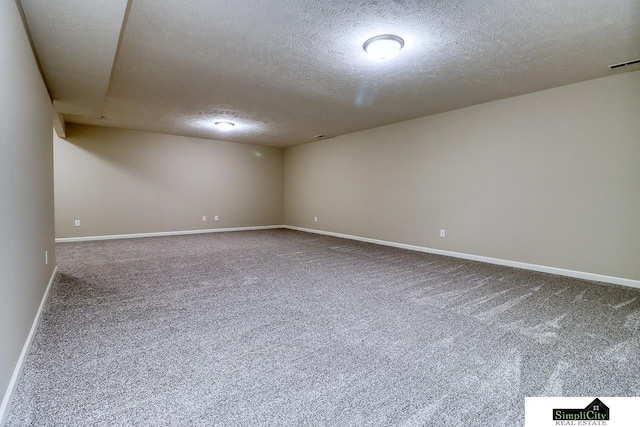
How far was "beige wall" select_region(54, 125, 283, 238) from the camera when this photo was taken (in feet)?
20.1

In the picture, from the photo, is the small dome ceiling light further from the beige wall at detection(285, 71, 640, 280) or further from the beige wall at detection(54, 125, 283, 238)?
the beige wall at detection(285, 71, 640, 280)

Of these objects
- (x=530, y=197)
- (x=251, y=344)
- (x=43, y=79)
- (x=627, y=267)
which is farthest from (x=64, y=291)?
(x=627, y=267)

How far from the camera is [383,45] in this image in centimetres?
268

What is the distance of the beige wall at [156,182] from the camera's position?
20.1 feet

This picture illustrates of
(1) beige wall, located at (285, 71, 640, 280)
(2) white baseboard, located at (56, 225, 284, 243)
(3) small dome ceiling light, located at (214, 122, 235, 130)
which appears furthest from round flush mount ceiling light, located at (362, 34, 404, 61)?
(2) white baseboard, located at (56, 225, 284, 243)

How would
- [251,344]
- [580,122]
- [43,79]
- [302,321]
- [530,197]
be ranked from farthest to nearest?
[530,197], [580,122], [43,79], [302,321], [251,344]

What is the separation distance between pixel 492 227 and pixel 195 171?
6417 millimetres

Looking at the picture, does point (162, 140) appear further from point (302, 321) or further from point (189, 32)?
point (302, 321)

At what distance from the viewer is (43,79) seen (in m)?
3.10

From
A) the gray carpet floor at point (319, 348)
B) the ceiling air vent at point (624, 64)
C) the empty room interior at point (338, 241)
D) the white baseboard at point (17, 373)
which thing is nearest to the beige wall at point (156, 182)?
the empty room interior at point (338, 241)

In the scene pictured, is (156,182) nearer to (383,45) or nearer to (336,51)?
(336,51)
